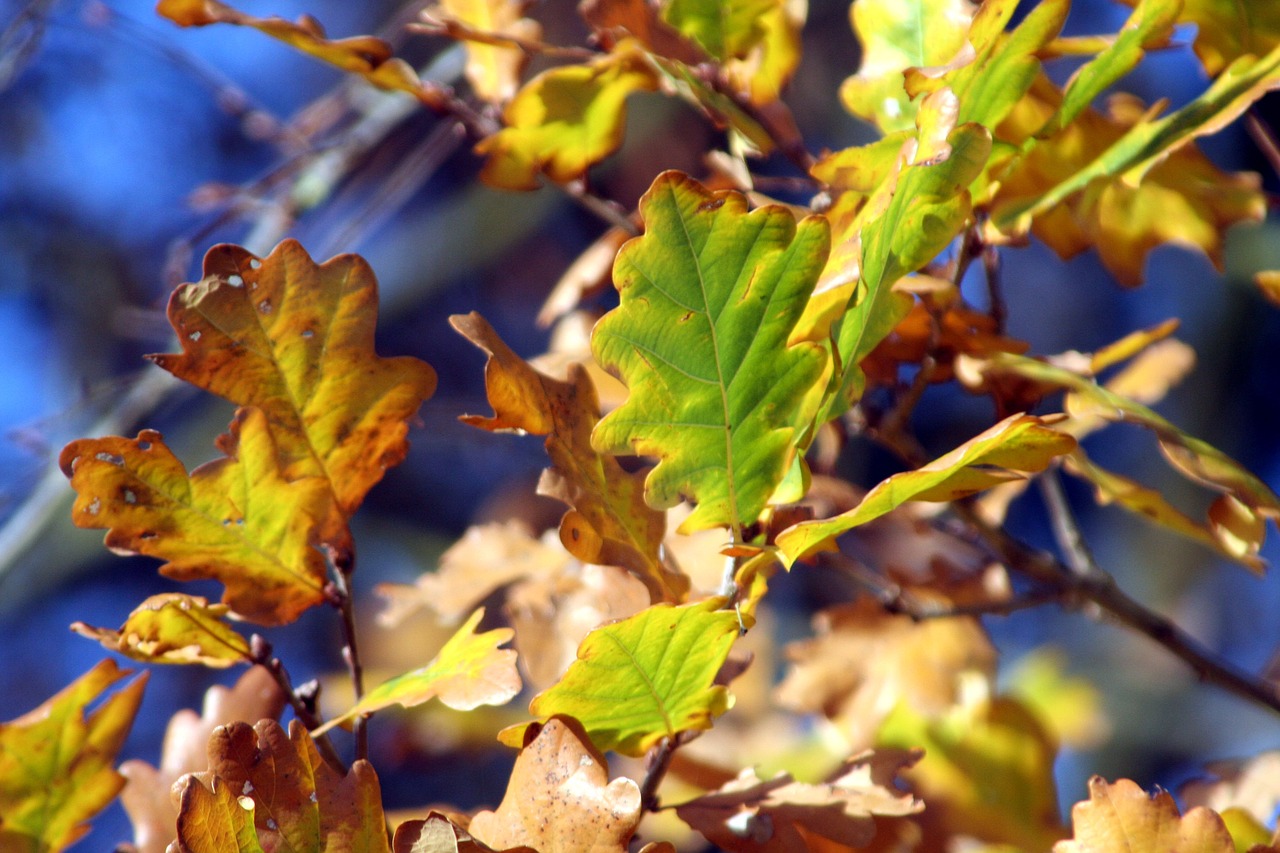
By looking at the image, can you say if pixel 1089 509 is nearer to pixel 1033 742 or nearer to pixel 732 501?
pixel 1033 742

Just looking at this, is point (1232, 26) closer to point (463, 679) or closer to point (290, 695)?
point (463, 679)

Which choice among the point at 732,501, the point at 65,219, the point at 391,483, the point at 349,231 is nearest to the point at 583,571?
the point at 732,501

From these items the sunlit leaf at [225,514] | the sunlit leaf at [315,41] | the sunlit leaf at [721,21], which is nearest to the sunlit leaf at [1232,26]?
the sunlit leaf at [721,21]

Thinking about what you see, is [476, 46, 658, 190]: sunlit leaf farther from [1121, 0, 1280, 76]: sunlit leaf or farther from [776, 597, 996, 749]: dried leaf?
[776, 597, 996, 749]: dried leaf

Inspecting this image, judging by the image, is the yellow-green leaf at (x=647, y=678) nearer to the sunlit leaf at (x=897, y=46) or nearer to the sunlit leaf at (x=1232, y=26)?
the sunlit leaf at (x=897, y=46)

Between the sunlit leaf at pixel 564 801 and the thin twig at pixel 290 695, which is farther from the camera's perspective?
the thin twig at pixel 290 695

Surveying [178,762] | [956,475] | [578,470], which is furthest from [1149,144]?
[178,762]
